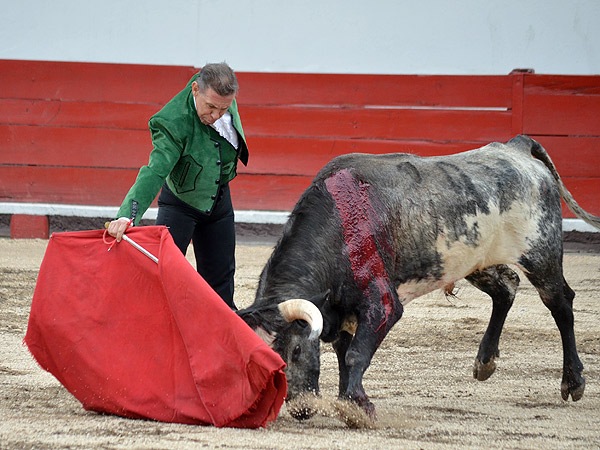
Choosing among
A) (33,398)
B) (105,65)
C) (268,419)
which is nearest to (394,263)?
(268,419)

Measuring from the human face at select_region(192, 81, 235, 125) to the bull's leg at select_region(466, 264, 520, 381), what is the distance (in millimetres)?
1523

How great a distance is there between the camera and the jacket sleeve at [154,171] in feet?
9.45

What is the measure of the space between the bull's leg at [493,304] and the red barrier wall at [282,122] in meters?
3.16

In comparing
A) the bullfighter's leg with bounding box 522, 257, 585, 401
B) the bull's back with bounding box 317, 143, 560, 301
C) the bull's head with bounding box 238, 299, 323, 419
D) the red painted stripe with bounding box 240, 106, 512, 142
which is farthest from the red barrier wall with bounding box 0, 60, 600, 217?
the bull's head with bounding box 238, 299, 323, 419

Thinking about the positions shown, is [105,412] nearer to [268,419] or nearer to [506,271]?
[268,419]

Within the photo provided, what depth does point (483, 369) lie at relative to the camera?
3773 mm

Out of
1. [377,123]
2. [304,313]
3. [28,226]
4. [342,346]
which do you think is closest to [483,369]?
[342,346]

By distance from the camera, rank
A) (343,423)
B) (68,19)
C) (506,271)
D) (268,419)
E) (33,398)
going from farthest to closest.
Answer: (68,19), (506,271), (33,398), (343,423), (268,419)

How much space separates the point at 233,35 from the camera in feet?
22.7

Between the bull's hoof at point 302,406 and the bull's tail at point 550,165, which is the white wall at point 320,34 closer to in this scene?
the bull's tail at point 550,165

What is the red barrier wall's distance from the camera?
6.97 m

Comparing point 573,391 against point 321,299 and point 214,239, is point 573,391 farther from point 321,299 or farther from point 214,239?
point 214,239

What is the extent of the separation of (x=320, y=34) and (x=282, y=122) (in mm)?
793

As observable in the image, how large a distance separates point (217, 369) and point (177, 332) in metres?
0.20
